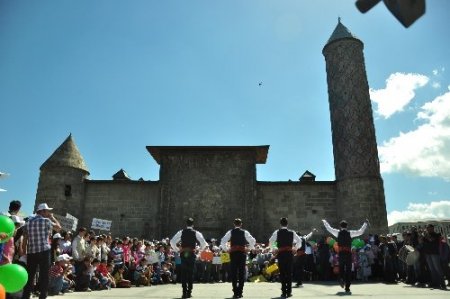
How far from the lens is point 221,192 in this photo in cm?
2162

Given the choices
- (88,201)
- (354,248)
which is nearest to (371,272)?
(354,248)

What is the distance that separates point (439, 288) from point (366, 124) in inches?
503

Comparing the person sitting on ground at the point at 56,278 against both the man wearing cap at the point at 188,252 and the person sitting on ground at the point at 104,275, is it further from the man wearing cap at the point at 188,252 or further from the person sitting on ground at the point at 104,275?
the man wearing cap at the point at 188,252

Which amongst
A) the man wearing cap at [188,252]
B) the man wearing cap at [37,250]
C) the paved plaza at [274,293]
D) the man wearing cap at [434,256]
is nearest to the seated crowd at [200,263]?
the man wearing cap at [434,256]

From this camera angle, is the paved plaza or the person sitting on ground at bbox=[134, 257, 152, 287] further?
the person sitting on ground at bbox=[134, 257, 152, 287]

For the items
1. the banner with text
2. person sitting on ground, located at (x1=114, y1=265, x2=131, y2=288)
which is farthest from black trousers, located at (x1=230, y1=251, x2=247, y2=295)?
the banner with text

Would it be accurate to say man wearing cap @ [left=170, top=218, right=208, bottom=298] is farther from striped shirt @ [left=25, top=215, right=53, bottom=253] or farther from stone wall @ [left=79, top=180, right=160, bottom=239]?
stone wall @ [left=79, top=180, right=160, bottom=239]

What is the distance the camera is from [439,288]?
10.9 m

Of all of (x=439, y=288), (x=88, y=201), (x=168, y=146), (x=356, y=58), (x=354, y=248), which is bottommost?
(x=439, y=288)

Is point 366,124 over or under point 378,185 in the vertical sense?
over

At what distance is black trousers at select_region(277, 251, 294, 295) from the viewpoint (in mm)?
8672

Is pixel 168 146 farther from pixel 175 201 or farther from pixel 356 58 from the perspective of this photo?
pixel 356 58

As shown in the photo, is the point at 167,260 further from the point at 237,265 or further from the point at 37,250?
the point at 37,250

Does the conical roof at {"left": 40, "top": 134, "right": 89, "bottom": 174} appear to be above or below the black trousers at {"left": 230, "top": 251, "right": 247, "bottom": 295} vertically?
above
